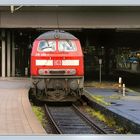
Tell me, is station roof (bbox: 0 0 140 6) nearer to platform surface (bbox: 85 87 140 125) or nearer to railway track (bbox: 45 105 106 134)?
platform surface (bbox: 85 87 140 125)

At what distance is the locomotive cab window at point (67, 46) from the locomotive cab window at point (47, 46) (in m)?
0.22

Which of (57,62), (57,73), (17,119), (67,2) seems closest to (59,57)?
(57,62)

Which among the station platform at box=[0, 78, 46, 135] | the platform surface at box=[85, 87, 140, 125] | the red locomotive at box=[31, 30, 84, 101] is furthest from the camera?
the red locomotive at box=[31, 30, 84, 101]

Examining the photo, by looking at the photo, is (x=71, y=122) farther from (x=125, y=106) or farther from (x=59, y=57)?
(x=59, y=57)

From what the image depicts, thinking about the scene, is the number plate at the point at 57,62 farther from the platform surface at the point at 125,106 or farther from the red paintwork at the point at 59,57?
the platform surface at the point at 125,106

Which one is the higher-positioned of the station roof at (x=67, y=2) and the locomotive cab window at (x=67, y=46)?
the station roof at (x=67, y=2)

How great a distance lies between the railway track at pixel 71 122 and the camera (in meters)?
10.5

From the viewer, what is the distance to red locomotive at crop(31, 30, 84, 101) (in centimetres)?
1591

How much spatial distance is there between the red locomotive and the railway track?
55cm

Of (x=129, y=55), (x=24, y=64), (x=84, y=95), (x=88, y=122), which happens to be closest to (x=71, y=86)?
(x=84, y=95)

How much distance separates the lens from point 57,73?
1590 cm

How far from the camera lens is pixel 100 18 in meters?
26.1

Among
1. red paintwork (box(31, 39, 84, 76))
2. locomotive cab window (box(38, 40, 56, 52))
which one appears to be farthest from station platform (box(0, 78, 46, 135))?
locomotive cab window (box(38, 40, 56, 52))

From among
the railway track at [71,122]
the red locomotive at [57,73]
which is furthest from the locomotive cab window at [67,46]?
the railway track at [71,122]
